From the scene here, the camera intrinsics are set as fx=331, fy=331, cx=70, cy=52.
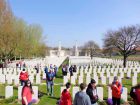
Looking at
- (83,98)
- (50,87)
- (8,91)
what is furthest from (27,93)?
(50,87)

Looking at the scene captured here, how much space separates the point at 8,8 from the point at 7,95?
94.0 feet

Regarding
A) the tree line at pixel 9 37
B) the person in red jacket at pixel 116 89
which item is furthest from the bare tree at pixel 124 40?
the person in red jacket at pixel 116 89

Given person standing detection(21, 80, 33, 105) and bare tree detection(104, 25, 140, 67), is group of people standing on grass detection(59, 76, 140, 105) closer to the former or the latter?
→ person standing detection(21, 80, 33, 105)

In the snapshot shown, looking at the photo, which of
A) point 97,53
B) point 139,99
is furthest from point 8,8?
point 97,53

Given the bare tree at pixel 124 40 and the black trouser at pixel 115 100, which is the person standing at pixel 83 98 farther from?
the bare tree at pixel 124 40

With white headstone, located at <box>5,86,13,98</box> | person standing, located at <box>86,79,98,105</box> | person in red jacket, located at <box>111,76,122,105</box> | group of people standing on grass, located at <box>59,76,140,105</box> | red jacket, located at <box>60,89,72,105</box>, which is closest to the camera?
group of people standing on grass, located at <box>59,76,140,105</box>

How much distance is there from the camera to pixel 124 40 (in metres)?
40.1

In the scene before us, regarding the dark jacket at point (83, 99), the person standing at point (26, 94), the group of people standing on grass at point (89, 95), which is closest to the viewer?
the group of people standing on grass at point (89, 95)

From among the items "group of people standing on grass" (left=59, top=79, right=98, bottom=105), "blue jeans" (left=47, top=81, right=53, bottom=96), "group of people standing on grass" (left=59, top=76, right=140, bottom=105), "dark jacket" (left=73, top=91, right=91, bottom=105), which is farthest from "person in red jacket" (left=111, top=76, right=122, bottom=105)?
"blue jeans" (left=47, top=81, right=53, bottom=96)

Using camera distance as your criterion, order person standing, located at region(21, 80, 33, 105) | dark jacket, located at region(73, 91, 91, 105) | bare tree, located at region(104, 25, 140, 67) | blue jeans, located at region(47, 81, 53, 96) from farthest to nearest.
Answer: bare tree, located at region(104, 25, 140, 67)
blue jeans, located at region(47, 81, 53, 96)
person standing, located at region(21, 80, 33, 105)
dark jacket, located at region(73, 91, 91, 105)

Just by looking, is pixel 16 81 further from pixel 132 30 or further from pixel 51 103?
pixel 132 30

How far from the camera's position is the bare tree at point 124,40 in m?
39.6

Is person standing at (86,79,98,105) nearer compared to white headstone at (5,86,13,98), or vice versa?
person standing at (86,79,98,105)

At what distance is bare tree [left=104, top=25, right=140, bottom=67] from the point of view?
130 feet
